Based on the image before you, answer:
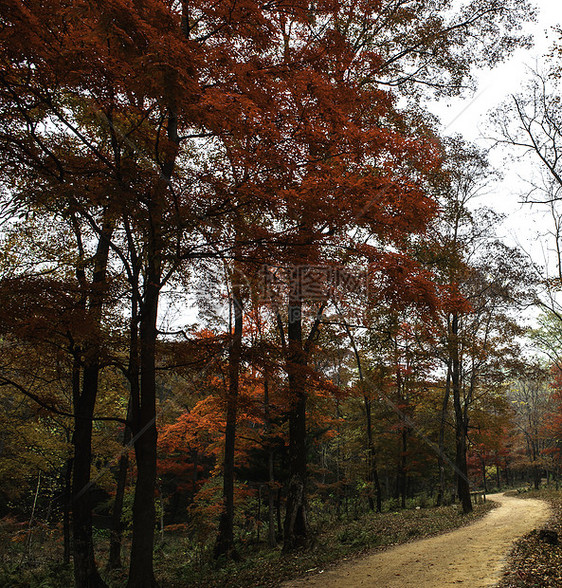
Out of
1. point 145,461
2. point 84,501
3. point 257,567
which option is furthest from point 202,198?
point 257,567

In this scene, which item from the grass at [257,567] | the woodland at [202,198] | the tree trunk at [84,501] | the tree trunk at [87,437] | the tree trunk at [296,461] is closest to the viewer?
the woodland at [202,198]

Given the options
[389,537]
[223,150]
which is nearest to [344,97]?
[223,150]

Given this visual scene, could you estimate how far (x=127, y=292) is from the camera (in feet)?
23.6

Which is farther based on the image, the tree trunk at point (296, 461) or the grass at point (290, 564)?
the tree trunk at point (296, 461)

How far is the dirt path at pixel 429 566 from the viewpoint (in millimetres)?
5777

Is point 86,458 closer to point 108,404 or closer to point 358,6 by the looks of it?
point 108,404

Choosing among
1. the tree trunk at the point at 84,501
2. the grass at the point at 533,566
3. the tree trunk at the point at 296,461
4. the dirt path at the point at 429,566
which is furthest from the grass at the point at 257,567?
the grass at the point at 533,566

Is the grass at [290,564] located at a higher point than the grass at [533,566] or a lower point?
lower

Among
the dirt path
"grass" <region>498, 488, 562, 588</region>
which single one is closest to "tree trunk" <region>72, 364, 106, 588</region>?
the dirt path

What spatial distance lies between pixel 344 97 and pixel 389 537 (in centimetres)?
1040

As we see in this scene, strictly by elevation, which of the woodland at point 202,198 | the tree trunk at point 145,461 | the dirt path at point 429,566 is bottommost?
the dirt path at point 429,566

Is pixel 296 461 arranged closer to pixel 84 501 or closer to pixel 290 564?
pixel 290 564

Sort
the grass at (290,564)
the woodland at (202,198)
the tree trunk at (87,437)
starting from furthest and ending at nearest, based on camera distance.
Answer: the grass at (290,564) < the tree trunk at (87,437) < the woodland at (202,198)

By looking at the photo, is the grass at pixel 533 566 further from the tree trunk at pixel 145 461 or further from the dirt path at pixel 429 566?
the tree trunk at pixel 145 461
